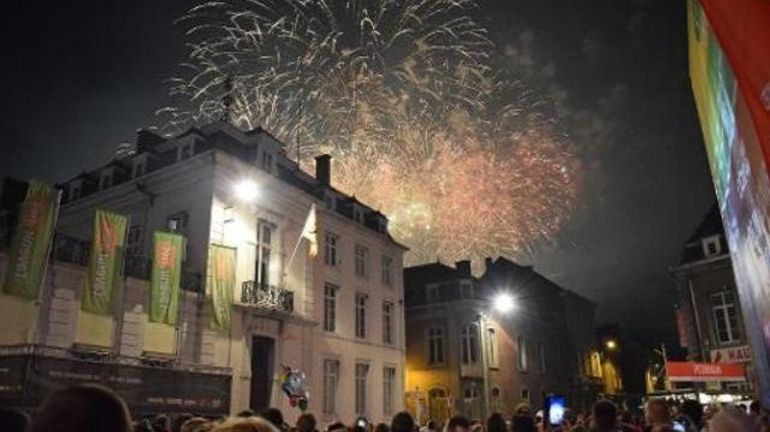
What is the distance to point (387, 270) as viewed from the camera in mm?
33938

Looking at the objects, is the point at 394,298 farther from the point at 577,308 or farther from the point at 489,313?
the point at 577,308

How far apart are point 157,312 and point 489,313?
87.1 feet

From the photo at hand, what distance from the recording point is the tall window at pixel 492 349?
40178 millimetres

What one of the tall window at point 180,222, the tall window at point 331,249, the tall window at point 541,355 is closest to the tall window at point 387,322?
the tall window at point 331,249

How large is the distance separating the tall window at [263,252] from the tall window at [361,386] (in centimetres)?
760

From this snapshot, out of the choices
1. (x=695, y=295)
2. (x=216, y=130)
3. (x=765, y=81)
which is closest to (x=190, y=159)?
(x=216, y=130)

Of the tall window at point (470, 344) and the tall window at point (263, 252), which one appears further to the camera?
the tall window at point (470, 344)

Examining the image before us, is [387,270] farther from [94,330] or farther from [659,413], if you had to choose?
[659,413]

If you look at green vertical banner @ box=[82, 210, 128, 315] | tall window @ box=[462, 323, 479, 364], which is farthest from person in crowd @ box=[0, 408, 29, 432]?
tall window @ box=[462, 323, 479, 364]

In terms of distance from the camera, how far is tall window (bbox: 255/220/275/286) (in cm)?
2456

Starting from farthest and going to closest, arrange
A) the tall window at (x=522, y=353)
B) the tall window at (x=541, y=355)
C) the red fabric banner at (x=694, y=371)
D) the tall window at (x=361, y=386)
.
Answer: the tall window at (x=541, y=355) → the tall window at (x=522, y=353) → the tall window at (x=361, y=386) → the red fabric banner at (x=694, y=371)

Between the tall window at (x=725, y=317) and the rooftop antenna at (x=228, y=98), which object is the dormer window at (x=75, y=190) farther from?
the tall window at (x=725, y=317)

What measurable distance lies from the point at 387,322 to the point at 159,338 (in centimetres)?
1543

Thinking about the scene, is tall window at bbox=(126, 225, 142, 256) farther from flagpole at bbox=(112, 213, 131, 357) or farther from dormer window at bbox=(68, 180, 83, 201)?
flagpole at bbox=(112, 213, 131, 357)
